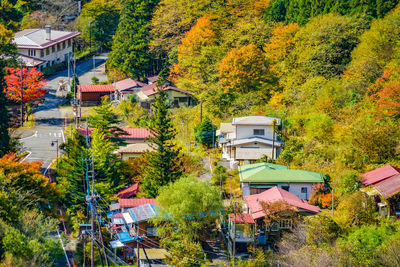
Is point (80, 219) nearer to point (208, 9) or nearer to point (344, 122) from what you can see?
point (344, 122)

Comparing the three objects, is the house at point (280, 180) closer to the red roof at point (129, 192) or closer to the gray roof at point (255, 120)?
the gray roof at point (255, 120)

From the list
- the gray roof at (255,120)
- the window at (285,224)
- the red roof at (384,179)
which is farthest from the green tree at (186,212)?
the gray roof at (255,120)

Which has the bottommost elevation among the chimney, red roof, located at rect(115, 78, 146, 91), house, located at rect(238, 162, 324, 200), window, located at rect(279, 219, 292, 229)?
window, located at rect(279, 219, 292, 229)

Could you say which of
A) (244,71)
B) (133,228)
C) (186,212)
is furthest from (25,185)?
(244,71)

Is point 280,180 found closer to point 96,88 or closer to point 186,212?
point 186,212

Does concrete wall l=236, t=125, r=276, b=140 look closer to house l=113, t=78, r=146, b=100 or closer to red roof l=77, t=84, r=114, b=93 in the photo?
house l=113, t=78, r=146, b=100

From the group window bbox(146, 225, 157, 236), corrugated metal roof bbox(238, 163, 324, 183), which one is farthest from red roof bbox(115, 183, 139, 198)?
corrugated metal roof bbox(238, 163, 324, 183)
